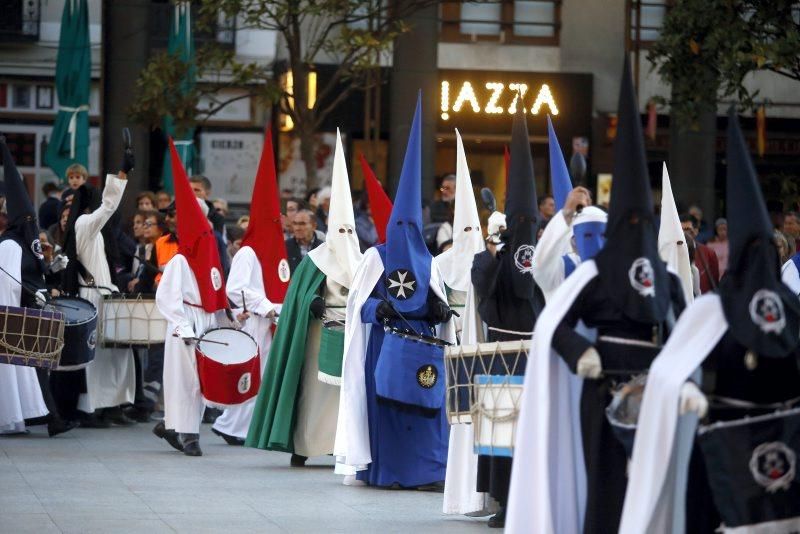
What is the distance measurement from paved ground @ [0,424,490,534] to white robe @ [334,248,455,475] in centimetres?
25

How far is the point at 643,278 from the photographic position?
25.7 ft

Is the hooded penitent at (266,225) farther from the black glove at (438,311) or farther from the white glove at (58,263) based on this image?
the black glove at (438,311)

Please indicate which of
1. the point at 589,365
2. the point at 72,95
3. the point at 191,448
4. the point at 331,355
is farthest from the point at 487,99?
the point at 589,365

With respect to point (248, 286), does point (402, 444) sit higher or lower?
lower

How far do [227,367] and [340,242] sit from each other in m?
1.38

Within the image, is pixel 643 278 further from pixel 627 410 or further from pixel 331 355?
pixel 331 355

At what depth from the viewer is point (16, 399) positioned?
15.6 m

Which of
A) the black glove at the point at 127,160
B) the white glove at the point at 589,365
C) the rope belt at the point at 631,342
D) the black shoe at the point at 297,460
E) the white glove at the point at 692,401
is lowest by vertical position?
the black shoe at the point at 297,460

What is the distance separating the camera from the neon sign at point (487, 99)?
2995cm

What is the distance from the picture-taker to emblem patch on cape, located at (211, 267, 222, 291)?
14.9 meters

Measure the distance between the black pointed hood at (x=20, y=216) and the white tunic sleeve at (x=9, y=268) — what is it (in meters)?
0.10

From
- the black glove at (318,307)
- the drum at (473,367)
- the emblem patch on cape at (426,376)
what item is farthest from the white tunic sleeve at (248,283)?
the drum at (473,367)

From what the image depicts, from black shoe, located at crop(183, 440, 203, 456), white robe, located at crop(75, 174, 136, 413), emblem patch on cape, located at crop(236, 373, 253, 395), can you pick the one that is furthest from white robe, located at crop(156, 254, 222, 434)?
white robe, located at crop(75, 174, 136, 413)

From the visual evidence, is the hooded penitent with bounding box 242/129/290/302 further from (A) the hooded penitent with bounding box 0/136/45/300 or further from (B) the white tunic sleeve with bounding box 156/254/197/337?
(A) the hooded penitent with bounding box 0/136/45/300
